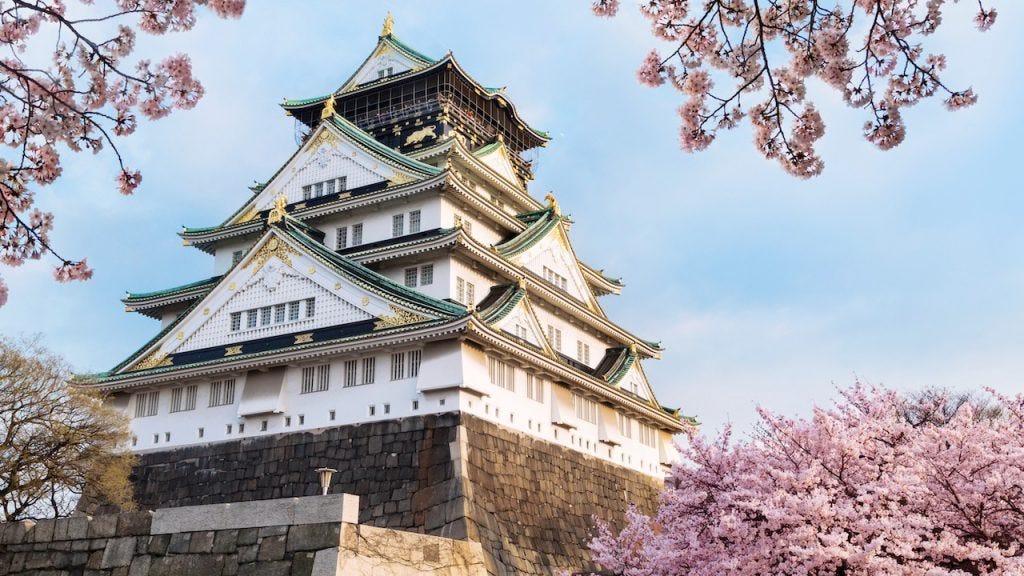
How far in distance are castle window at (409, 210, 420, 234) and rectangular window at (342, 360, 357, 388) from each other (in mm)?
6673

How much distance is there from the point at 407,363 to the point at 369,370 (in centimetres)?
131

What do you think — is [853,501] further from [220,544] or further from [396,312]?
[396,312]

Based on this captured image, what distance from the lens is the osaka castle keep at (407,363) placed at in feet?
85.5

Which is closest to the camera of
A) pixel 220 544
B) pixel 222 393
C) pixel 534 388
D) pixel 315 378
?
pixel 220 544

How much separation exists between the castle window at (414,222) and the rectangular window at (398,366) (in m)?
6.85

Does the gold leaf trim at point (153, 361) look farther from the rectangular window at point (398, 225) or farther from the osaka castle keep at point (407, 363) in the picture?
the rectangular window at point (398, 225)

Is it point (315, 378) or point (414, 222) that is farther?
point (414, 222)

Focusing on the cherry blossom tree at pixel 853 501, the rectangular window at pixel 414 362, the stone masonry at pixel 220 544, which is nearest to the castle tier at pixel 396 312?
the rectangular window at pixel 414 362

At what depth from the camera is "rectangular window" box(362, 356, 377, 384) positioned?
1077 inches

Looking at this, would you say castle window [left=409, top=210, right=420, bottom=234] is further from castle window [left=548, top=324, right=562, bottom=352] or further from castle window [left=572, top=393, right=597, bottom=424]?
castle window [left=572, top=393, right=597, bottom=424]

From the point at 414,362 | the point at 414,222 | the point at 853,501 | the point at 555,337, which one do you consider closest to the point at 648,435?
the point at 555,337

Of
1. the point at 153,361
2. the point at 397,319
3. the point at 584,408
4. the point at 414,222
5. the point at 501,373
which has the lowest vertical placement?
the point at 501,373

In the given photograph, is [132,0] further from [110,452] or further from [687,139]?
[110,452]

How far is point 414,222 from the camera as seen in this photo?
1294 inches
